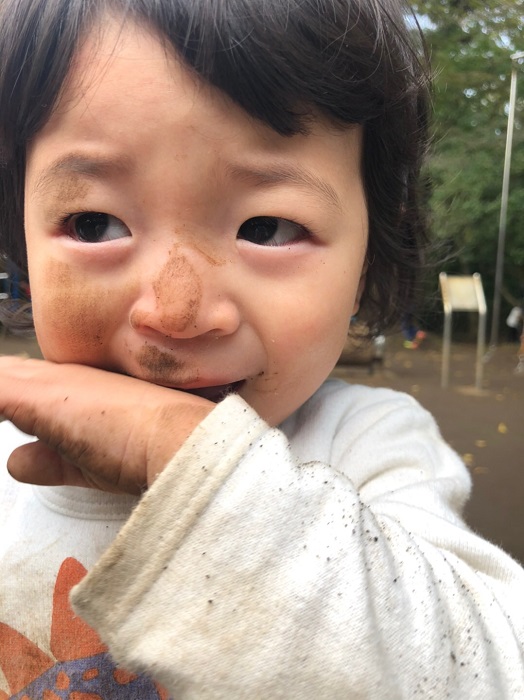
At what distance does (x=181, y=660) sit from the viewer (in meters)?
0.49

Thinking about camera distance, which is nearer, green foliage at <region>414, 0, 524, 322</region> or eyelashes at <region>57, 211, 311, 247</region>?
eyelashes at <region>57, 211, 311, 247</region>

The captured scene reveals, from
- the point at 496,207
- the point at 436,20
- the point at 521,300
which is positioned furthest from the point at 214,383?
the point at 521,300

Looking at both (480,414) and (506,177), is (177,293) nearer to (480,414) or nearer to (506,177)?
(480,414)

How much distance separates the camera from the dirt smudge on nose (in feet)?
2.10

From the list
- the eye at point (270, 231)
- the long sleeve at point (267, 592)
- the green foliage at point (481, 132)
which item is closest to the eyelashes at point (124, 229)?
the eye at point (270, 231)

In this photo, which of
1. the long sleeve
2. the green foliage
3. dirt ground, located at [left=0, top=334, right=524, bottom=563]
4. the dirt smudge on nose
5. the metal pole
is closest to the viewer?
the long sleeve

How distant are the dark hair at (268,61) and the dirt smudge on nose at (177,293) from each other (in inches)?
7.3

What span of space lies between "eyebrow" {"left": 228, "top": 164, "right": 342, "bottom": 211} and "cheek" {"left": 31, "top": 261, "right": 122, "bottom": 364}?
19 cm

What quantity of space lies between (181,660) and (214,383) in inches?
11.8

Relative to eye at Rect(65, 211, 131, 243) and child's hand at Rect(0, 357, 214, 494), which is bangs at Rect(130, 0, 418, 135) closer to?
eye at Rect(65, 211, 131, 243)

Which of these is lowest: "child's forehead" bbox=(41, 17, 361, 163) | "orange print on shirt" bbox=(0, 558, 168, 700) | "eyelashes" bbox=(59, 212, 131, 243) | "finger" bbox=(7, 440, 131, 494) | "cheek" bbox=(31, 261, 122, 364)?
"orange print on shirt" bbox=(0, 558, 168, 700)

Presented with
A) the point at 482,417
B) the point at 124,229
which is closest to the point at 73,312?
the point at 124,229

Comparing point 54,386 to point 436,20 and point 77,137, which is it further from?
point 436,20

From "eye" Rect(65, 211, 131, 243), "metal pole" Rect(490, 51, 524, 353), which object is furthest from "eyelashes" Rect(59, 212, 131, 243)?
"metal pole" Rect(490, 51, 524, 353)
